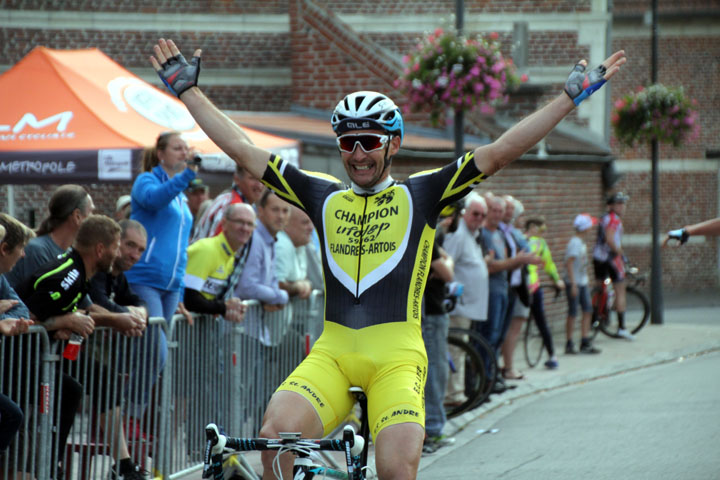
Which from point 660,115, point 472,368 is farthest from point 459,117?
point 660,115

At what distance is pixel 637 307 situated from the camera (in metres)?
17.3

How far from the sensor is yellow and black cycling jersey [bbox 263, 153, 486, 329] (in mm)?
4840

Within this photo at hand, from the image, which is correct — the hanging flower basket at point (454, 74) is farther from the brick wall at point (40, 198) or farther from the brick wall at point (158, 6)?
the brick wall at point (158, 6)

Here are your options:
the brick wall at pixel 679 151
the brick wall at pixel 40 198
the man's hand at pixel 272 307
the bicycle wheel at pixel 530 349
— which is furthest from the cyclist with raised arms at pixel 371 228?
the brick wall at pixel 679 151

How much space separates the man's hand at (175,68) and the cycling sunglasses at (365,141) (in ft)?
2.54

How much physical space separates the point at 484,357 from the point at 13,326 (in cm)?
567

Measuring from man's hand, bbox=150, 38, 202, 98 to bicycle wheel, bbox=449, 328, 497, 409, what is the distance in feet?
18.3

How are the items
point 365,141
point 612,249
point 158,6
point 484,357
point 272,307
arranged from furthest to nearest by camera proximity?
point 158,6 < point 612,249 < point 484,357 < point 272,307 < point 365,141

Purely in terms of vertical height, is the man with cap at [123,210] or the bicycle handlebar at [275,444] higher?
the man with cap at [123,210]

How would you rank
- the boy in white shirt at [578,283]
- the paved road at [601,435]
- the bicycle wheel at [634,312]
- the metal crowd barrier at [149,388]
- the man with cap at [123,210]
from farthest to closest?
1. the bicycle wheel at [634,312]
2. the boy in white shirt at [578,283]
3. the man with cap at [123,210]
4. the paved road at [601,435]
5. the metal crowd barrier at [149,388]

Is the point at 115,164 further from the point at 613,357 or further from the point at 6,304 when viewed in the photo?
the point at 613,357

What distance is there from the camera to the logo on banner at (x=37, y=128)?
1005 cm

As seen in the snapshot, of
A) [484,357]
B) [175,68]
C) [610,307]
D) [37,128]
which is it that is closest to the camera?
[175,68]

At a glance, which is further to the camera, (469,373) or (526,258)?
(526,258)
